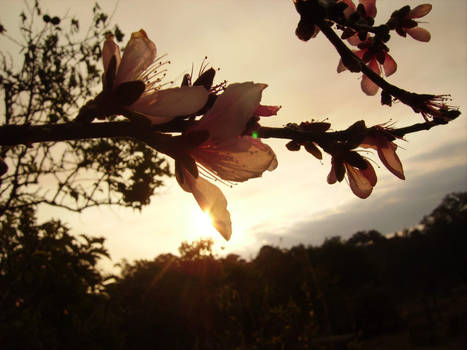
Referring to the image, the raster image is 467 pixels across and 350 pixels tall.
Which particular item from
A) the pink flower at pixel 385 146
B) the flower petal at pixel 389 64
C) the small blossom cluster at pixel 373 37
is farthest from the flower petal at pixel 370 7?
the pink flower at pixel 385 146

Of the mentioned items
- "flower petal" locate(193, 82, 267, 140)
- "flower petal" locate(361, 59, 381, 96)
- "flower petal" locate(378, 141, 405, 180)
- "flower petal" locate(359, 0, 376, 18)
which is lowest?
"flower petal" locate(378, 141, 405, 180)

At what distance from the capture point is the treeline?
332cm

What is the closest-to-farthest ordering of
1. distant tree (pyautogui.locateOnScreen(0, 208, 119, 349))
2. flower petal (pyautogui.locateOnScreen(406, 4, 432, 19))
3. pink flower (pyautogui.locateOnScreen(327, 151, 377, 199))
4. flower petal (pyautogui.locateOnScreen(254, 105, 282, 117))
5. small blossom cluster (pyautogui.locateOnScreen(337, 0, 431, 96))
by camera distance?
1. flower petal (pyautogui.locateOnScreen(254, 105, 282, 117))
2. pink flower (pyautogui.locateOnScreen(327, 151, 377, 199))
3. small blossom cluster (pyautogui.locateOnScreen(337, 0, 431, 96))
4. flower petal (pyautogui.locateOnScreen(406, 4, 432, 19))
5. distant tree (pyautogui.locateOnScreen(0, 208, 119, 349))

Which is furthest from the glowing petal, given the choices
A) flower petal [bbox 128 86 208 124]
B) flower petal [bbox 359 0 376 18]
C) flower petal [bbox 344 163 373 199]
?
flower petal [bbox 128 86 208 124]

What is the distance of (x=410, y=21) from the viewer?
1.48m

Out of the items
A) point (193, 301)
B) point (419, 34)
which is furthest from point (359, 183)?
point (193, 301)

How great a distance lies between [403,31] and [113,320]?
412 cm

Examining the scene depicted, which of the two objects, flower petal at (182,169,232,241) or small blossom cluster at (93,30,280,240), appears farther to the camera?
flower petal at (182,169,232,241)

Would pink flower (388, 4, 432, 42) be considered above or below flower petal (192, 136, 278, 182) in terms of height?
above

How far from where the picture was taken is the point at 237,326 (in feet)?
28.0

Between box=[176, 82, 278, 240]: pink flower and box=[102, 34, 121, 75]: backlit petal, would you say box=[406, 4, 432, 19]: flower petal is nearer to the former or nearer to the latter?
box=[176, 82, 278, 240]: pink flower

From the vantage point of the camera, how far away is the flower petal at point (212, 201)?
920 millimetres

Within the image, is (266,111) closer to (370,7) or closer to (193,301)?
(370,7)

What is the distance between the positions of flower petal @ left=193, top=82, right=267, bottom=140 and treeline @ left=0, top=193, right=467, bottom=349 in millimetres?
2812
